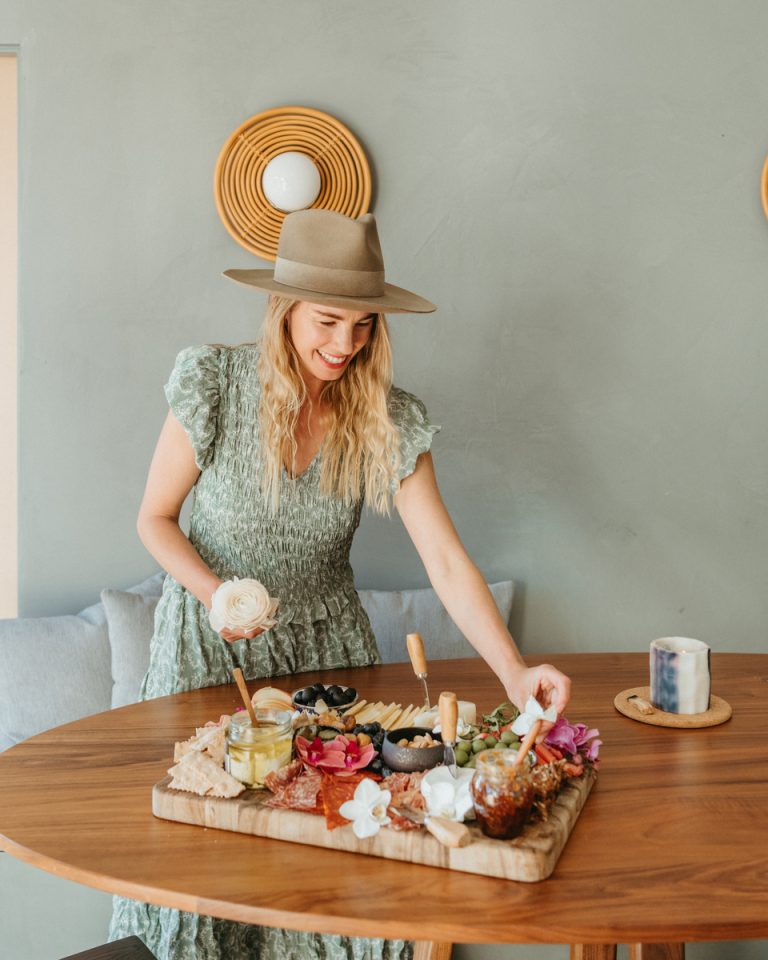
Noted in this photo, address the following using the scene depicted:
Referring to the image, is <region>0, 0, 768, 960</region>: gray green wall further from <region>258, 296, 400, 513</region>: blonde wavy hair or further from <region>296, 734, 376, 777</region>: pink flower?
<region>296, 734, 376, 777</region>: pink flower

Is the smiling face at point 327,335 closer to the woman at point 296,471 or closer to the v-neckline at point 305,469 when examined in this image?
the woman at point 296,471

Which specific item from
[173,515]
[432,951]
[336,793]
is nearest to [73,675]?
[173,515]

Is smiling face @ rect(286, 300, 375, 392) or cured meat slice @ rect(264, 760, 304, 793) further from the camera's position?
smiling face @ rect(286, 300, 375, 392)

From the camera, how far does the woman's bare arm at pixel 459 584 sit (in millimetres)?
1690

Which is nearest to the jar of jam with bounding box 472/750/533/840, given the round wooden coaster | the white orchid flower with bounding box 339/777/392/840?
the white orchid flower with bounding box 339/777/392/840

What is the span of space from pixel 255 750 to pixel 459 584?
669 mm

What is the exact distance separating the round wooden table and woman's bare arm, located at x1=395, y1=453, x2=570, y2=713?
193 millimetres

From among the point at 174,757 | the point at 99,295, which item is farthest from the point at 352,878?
the point at 99,295

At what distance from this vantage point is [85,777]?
4.58ft

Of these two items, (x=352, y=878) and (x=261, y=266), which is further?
(x=261, y=266)

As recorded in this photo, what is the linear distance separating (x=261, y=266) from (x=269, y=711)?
1661 mm

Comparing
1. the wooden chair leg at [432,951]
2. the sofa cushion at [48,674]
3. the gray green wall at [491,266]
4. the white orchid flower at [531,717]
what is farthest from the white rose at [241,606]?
the gray green wall at [491,266]

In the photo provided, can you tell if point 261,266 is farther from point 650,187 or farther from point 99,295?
point 650,187

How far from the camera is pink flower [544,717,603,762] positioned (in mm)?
1395
